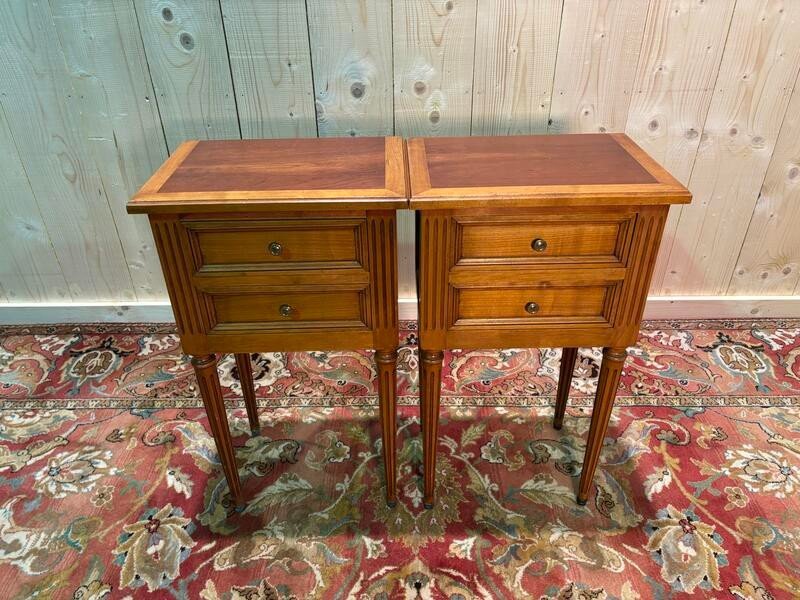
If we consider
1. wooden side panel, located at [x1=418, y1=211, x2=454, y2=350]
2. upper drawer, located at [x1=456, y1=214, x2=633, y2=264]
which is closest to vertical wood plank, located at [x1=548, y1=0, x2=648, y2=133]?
upper drawer, located at [x1=456, y1=214, x2=633, y2=264]

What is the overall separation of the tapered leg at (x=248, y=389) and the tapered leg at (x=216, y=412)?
0.23m

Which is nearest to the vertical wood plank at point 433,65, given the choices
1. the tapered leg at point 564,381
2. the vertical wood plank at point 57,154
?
the tapered leg at point 564,381

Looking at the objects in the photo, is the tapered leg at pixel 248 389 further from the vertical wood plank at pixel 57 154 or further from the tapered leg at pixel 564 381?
the tapered leg at pixel 564 381

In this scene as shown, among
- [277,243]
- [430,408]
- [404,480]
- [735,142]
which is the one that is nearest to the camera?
[277,243]

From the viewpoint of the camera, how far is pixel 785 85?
165 cm

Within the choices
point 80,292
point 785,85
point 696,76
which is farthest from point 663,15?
point 80,292

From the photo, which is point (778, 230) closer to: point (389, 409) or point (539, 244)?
point (539, 244)

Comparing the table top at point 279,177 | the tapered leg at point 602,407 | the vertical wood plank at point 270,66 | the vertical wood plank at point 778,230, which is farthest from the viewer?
the vertical wood plank at point 778,230

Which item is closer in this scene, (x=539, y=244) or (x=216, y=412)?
(x=539, y=244)

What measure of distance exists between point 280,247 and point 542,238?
0.50m

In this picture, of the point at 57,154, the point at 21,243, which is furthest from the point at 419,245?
the point at 21,243

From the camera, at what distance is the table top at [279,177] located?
0.99 m

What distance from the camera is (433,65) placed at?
160 cm

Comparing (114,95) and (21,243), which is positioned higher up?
(114,95)
